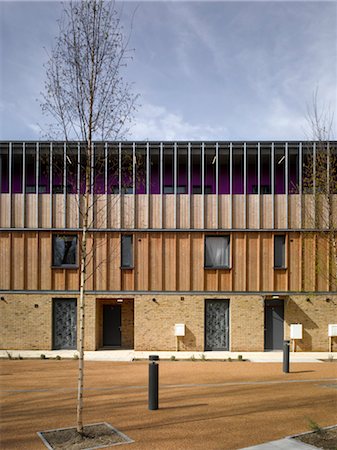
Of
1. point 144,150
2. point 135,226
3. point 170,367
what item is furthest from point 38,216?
point 170,367

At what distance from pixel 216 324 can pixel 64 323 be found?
6.92m

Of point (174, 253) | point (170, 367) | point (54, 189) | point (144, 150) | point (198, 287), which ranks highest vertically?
point (144, 150)

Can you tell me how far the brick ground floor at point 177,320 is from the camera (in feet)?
63.8

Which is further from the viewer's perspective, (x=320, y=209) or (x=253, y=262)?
(x=253, y=262)

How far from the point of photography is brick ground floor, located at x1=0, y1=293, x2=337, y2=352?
19.5 metres

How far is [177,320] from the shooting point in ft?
64.0

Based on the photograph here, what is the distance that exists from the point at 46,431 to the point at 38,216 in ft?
43.4

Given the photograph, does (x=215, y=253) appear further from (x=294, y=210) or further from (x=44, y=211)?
(x=44, y=211)

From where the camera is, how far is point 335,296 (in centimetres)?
1969

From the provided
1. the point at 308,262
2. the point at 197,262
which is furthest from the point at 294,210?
the point at 197,262

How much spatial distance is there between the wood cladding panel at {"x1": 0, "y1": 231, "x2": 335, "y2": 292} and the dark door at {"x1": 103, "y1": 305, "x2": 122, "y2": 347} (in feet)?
6.29

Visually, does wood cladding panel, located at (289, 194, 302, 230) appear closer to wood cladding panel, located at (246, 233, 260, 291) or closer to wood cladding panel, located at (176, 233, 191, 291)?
wood cladding panel, located at (246, 233, 260, 291)

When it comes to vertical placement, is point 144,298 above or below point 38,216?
below

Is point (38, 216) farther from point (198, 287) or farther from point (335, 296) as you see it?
point (335, 296)
